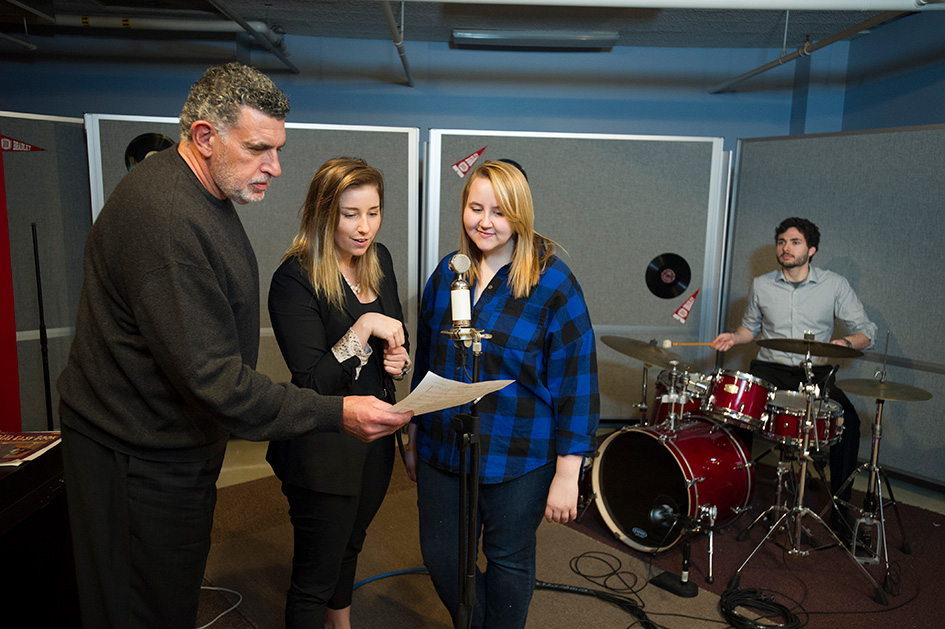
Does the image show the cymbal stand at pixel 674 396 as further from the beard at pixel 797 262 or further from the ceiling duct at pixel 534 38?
the ceiling duct at pixel 534 38

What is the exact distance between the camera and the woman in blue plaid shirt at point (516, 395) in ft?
5.07

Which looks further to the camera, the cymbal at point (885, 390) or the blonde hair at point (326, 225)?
the cymbal at point (885, 390)

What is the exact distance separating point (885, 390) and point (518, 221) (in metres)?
2.15

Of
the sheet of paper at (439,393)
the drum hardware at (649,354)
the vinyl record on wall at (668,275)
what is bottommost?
the drum hardware at (649,354)

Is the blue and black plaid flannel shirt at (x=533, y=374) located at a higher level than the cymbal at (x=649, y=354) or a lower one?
higher

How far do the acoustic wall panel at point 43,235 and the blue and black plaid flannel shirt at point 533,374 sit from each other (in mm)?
2866

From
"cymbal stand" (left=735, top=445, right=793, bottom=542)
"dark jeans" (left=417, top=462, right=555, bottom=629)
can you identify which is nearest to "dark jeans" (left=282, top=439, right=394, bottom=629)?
"dark jeans" (left=417, top=462, right=555, bottom=629)

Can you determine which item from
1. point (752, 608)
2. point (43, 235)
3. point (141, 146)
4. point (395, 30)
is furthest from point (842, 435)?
point (43, 235)

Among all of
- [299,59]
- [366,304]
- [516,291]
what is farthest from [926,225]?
[299,59]

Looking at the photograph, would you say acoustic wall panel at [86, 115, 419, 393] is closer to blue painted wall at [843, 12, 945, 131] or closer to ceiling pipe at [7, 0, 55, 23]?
ceiling pipe at [7, 0, 55, 23]

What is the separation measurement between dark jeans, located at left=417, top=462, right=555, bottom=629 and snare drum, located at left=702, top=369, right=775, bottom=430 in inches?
60.6

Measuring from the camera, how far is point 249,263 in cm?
132

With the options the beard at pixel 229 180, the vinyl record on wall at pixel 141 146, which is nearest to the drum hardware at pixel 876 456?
the beard at pixel 229 180

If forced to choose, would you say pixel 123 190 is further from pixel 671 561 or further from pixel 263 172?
pixel 671 561
